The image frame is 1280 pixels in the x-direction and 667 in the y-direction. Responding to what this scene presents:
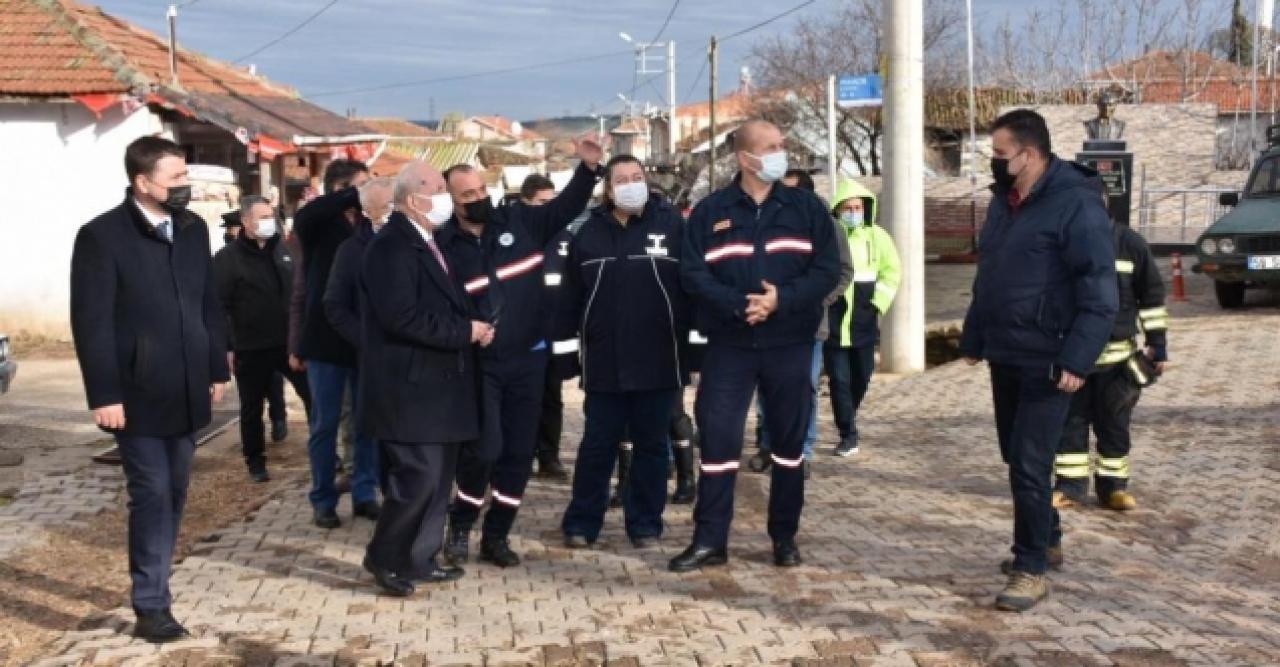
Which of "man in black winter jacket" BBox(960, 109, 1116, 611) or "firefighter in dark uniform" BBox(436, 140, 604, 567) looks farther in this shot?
"firefighter in dark uniform" BBox(436, 140, 604, 567)

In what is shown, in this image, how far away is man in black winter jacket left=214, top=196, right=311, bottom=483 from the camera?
9.83 metres

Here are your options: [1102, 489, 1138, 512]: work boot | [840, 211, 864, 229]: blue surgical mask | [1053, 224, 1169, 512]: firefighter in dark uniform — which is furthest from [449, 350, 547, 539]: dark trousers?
[840, 211, 864, 229]: blue surgical mask

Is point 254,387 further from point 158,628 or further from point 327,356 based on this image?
point 158,628

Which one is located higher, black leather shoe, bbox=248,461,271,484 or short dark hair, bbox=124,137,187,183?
short dark hair, bbox=124,137,187,183

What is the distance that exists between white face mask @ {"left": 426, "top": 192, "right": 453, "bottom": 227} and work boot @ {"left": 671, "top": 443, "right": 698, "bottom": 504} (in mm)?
2854

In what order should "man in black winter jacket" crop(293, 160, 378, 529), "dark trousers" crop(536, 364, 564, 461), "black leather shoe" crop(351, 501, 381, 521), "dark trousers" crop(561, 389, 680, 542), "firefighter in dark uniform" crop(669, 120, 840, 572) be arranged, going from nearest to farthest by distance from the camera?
"firefighter in dark uniform" crop(669, 120, 840, 572) → "dark trousers" crop(561, 389, 680, 542) → "man in black winter jacket" crop(293, 160, 378, 529) → "black leather shoe" crop(351, 501, 381, 521) → "dark trousers" crop(536, 364, 564, 461)

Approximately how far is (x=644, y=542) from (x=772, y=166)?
203 cm

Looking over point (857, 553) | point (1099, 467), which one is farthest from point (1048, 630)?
point (1099, 467)

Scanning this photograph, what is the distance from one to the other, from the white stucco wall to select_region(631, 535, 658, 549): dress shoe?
1387 centimetres

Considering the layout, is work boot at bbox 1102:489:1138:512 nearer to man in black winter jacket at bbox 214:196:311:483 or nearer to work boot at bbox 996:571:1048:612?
work boot at bbox 996:571:1048:612

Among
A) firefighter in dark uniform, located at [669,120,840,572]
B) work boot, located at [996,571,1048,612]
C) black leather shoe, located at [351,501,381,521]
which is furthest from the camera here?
black leather shoe, located at [351,501,381,521]

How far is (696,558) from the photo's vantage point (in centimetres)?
670

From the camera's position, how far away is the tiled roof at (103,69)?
61.7 feet

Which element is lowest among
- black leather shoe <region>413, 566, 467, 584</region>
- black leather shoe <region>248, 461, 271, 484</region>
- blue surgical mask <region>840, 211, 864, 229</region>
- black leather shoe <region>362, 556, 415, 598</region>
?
black leather shoe <region>248, 461, 271, 484</region>
